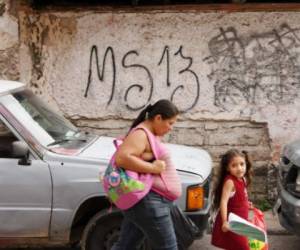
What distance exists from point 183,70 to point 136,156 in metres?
4.05

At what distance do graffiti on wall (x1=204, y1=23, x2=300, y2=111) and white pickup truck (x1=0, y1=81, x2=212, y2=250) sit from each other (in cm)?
278

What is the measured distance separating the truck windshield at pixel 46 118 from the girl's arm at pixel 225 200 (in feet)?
5.39

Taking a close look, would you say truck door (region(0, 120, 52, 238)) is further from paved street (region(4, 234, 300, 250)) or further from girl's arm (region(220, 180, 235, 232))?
paved street (region(4, 234, 300, 250))

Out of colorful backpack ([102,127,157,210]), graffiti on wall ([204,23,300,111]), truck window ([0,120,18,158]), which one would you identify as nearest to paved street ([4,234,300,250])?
graffiti on wall ([204,23,300,111])

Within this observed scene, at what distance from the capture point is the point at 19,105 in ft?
18.5

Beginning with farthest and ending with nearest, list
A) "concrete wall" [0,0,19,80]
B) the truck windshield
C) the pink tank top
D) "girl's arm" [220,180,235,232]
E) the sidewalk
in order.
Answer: "concrete wall" [0,0,19,80]
the sidewalk
the truck windshield
"girl's arm" [220,180,235,232]
the pink tank top

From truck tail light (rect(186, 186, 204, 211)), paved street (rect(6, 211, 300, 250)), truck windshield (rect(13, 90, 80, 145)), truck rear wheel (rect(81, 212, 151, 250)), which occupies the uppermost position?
truck windshield (rect(13, 90, 80, 145))

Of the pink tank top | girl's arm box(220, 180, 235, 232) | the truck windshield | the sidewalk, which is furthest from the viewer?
the sidewalk

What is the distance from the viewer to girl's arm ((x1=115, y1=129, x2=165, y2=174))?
418 cm

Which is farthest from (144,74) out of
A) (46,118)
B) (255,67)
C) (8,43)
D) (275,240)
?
(275,240)

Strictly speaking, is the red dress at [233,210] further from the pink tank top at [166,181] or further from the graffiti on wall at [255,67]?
the graffiti on wall at [255,67]

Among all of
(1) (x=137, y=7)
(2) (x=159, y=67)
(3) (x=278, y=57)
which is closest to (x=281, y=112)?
(3) (x=278, y=57)

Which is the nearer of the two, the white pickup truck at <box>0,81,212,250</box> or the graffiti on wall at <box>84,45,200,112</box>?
the white pickup truck at <box>0,81,212,250</box>

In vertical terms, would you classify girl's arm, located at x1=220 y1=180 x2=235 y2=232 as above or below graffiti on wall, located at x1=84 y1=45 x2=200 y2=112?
below
